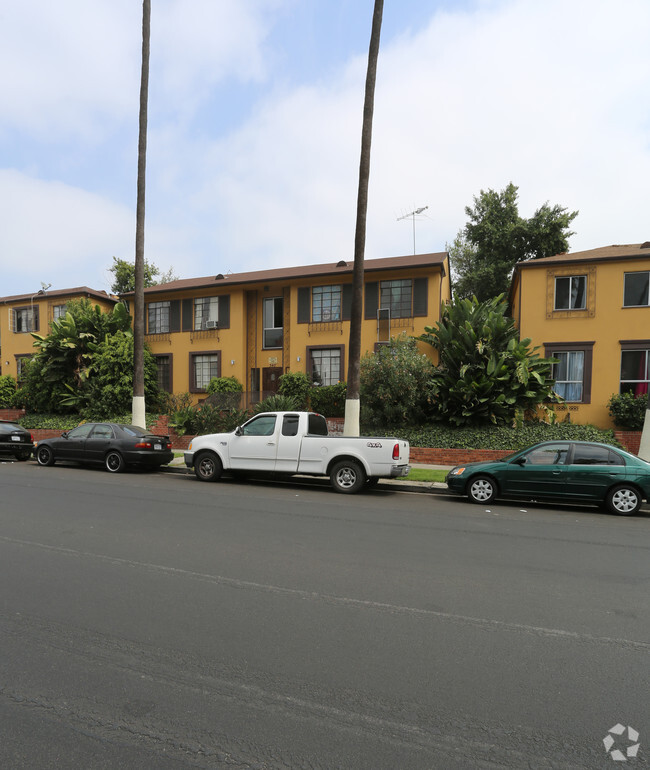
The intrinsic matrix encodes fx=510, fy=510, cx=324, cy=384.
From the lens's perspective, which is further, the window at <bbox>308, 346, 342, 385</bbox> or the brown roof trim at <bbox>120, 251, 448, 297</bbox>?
the window at <bbox>308, 346, 342, 385</bbox>

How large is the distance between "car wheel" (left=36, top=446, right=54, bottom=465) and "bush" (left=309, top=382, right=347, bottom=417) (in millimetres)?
9698

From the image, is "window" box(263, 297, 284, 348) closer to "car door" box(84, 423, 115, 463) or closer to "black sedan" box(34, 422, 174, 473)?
"black sedan" box(34, 422, 174, 473)

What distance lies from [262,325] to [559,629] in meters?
21.9

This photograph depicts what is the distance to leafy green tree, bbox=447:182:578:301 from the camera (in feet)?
101

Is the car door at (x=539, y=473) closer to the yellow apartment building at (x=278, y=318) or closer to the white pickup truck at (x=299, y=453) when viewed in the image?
the white pickup truck at (x=299, y=453)

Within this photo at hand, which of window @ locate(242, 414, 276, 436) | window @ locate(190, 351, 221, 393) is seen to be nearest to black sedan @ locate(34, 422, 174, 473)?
window @ locate(242, 414, 276, 436)

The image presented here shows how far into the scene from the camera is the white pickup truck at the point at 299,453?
11.2m

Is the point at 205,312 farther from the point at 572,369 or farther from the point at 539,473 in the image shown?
the point at 539,473

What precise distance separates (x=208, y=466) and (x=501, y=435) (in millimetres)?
9180

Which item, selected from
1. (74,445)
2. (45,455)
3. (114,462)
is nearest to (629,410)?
(114,462)

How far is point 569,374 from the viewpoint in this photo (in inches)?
770

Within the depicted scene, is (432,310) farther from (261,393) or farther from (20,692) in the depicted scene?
(20,692)

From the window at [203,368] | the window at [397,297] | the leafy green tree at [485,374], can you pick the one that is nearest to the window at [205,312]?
the window at [203,368]

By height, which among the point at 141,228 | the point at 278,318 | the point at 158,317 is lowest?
the point at 278,318
